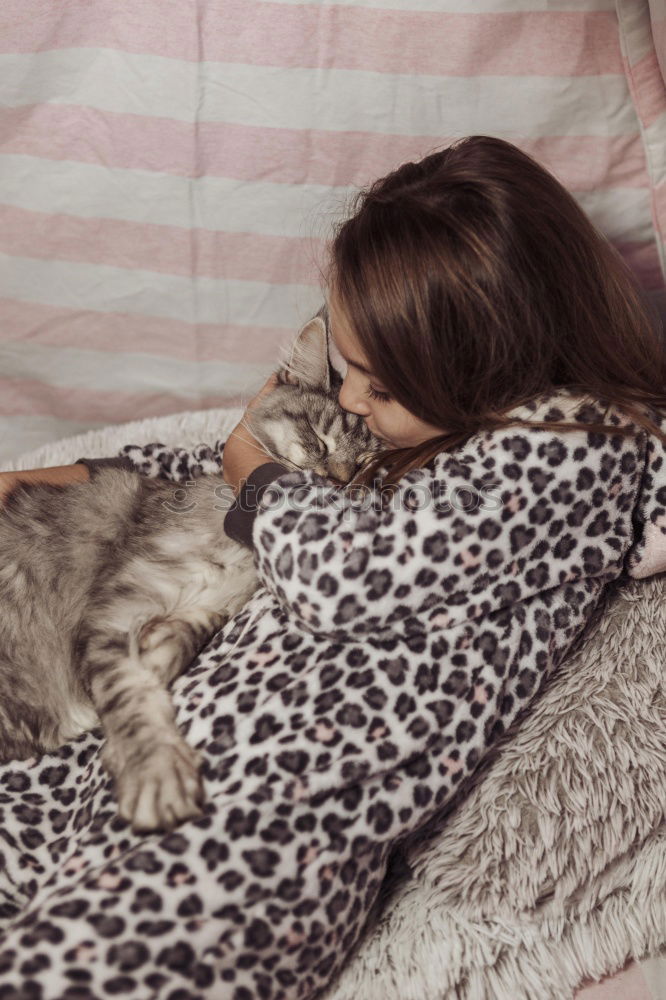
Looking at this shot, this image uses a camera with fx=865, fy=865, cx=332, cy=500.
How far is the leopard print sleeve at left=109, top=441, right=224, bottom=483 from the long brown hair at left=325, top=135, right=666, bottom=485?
63 cm

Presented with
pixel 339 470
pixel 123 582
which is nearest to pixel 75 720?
pixel 123 582

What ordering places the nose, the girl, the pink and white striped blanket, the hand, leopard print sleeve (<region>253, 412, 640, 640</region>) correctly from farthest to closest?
the pink and white striped blanket
the hand
the nose
leopard print sleeve (<region>253, 412, 640, 640</region>)
the girl

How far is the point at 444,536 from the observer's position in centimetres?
146

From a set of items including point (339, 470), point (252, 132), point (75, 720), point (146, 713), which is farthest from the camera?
point (252, 132)

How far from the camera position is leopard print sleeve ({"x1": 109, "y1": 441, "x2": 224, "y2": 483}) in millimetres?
2129

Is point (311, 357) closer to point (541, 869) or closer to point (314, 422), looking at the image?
point (314, 422)

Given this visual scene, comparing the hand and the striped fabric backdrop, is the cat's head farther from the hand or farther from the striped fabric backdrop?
the striped fabric backdrop

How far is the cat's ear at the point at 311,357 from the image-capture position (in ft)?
6.39

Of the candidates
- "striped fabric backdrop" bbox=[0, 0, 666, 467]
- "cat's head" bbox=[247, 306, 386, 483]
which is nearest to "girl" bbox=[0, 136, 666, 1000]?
"cat's head" bbox=[247, 306, 386, 483]

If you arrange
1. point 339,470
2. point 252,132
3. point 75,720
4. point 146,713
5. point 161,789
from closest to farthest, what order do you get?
point 161,789 → point 146,713 → point 75,720 → point 339,470 → point 252,132

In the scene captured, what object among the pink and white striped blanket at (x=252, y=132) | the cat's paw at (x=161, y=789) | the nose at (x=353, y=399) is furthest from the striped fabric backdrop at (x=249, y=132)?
the cat's paw at (x=161, y=789)

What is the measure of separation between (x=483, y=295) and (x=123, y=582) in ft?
2.91

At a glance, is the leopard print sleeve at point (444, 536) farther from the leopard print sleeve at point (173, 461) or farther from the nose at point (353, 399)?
the leopard print sleeve at point (173, 461)

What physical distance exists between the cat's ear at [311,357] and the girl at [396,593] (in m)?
0.24
